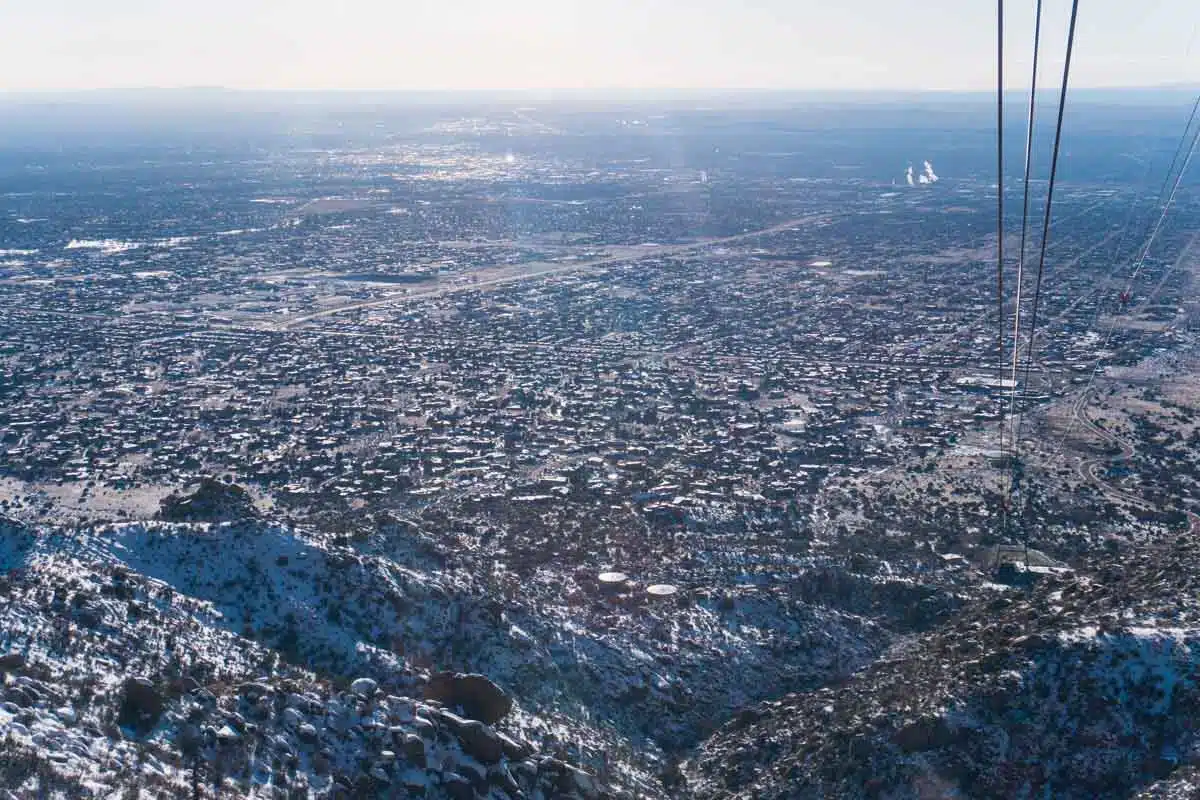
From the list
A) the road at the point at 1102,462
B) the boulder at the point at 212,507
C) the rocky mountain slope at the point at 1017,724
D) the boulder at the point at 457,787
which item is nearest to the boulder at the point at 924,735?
the rocky mountain slope at the point at 1017,724

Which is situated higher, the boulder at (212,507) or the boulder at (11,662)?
the boulder at (11,662)

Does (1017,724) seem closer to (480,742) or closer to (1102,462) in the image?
(480,742)

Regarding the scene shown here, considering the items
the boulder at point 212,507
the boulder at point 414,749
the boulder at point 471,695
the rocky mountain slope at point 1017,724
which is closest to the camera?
the boulder at point 414,749

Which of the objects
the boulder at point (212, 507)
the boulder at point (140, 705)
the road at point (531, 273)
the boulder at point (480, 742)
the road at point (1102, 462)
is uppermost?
the road at point (531, 273)

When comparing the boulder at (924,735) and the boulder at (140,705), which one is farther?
the boulder at (924,735)

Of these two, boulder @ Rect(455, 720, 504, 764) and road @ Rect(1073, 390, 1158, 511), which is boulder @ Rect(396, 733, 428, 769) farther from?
road @ Rect(1073, 390, 1158, 511)

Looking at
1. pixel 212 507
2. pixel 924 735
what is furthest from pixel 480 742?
pixel 212 507

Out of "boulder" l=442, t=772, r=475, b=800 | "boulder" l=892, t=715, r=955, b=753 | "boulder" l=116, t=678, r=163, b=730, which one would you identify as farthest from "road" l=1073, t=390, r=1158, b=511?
"boulder" l=116, t=678, r=163, b=730

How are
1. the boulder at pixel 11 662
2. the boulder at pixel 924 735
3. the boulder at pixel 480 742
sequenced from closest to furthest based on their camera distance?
the boulder at pixel 480 742 < the boulder at pixel 924 735 < the boulder at pixel 11 662

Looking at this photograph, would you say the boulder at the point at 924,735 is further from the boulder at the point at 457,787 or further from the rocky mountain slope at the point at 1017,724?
the boulder at the point at 457,787
